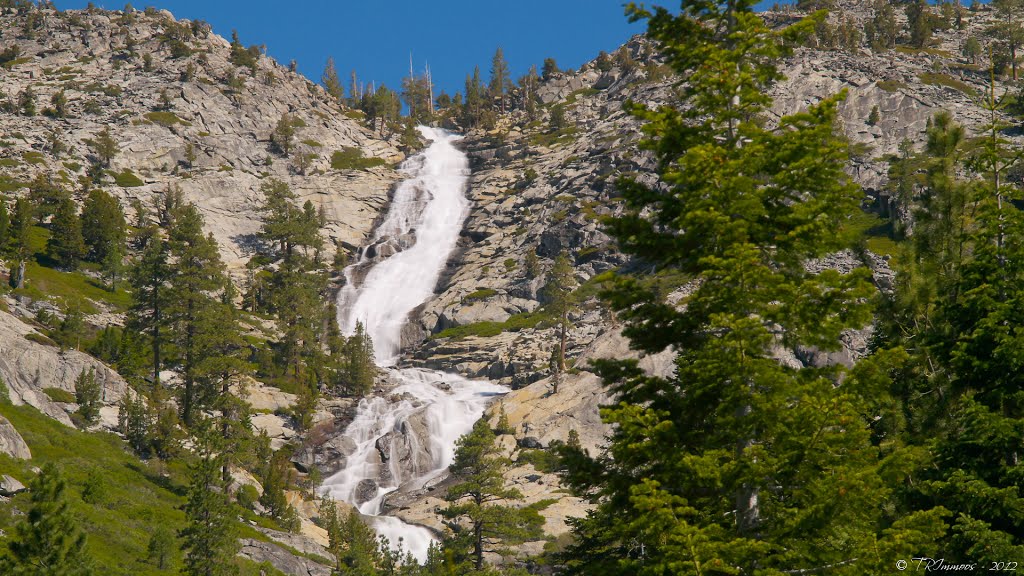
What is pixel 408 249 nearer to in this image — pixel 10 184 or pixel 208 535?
pixel 10 184

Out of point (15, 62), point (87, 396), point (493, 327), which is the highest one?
point (15, 62)

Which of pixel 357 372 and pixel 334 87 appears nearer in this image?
pixel 357 372

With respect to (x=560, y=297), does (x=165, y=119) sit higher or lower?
higher

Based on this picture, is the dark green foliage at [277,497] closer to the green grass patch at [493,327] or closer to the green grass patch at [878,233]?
the green grass patch at [493,327]

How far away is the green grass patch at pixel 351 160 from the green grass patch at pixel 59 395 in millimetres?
91525

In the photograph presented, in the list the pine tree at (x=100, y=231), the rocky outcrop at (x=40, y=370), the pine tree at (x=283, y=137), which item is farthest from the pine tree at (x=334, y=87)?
the rocky outcrop at (x=40, y=370)

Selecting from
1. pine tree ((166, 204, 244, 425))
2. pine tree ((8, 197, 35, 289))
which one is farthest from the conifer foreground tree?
pine tree ((8, 197, 35, 289))

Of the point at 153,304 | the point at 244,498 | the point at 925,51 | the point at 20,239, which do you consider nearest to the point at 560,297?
the point at 244,498

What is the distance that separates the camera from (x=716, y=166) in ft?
41.2

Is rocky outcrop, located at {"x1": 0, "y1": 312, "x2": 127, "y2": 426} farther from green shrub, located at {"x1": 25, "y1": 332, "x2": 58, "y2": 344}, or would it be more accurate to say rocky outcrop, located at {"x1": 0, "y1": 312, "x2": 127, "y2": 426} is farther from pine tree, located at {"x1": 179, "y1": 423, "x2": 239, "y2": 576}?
pine tree, located at {"x1": 179, "y1": 423, "x2": 239, "y2": 576}

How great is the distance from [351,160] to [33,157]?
5197 cm

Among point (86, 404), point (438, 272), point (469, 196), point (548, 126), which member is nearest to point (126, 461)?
point (86, 404)

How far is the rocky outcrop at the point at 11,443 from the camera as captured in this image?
40.6 metres

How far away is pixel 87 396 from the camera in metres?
56.9
